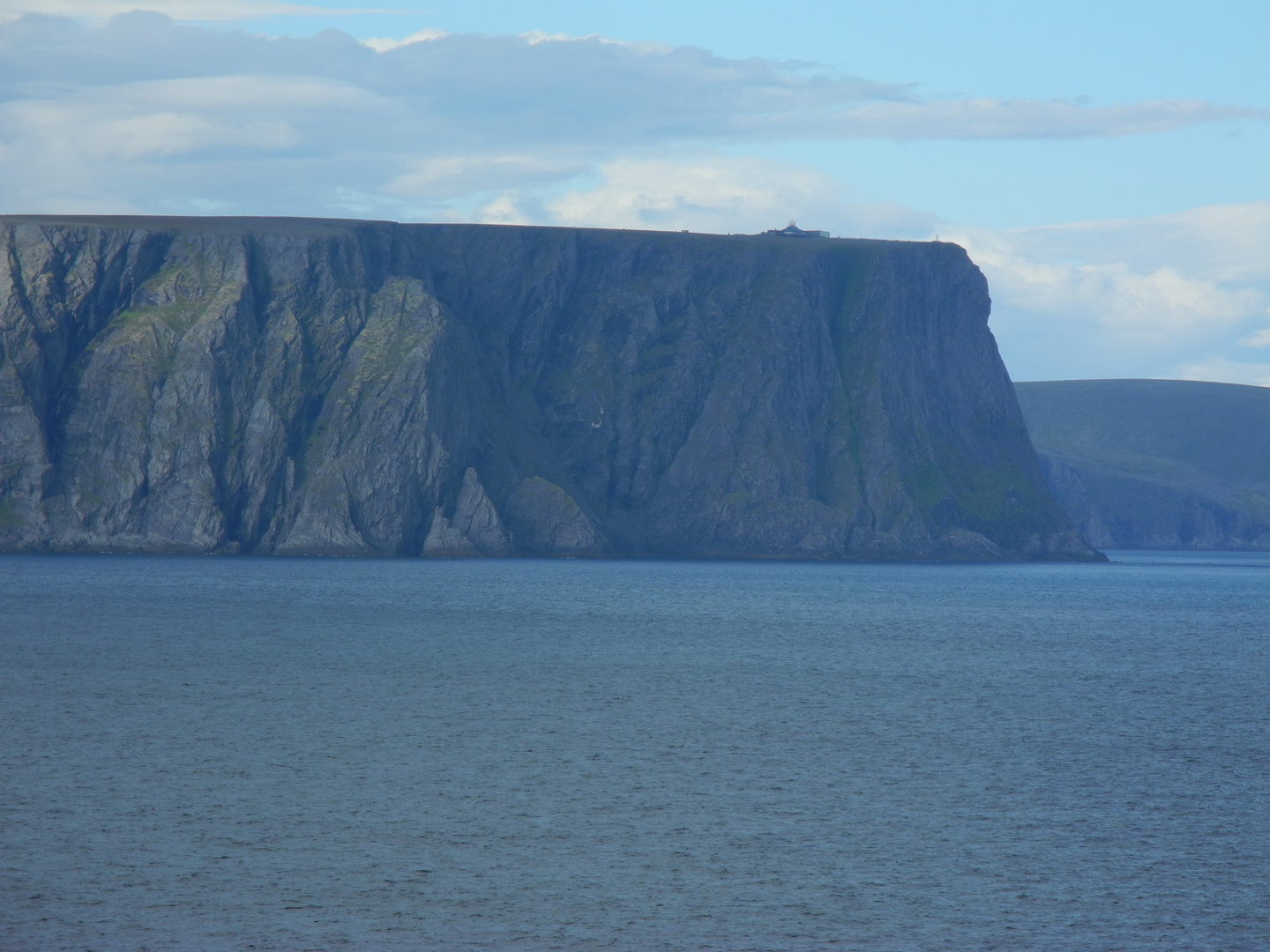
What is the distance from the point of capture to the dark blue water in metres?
24.6

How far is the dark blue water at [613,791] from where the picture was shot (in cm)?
2459

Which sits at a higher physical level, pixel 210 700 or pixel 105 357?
pixel 105 357

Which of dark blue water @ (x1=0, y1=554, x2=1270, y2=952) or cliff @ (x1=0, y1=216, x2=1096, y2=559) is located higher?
cliff @ (x1=0, y1=216, x2=1096, y2=559)

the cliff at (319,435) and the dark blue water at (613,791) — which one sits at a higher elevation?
the cliff at (319,435)

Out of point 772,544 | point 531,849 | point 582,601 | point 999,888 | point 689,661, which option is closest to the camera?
point 999,888

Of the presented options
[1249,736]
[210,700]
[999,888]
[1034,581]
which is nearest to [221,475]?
[1034,581]

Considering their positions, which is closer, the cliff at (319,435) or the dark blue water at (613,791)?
the dark blue water at (613,791)

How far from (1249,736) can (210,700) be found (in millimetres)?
34808

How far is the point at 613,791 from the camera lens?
3497 cm

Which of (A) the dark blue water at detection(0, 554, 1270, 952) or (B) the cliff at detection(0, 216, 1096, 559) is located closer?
(A) the dark blue water at detection(0, 554, 1270, 952)

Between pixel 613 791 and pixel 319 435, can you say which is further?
pixel 319 435

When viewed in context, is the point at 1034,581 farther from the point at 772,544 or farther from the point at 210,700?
the point at 210,700

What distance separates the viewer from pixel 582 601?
10412 cm

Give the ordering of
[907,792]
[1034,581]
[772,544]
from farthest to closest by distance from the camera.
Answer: [772,544] < [1034,581] < [907,792]
